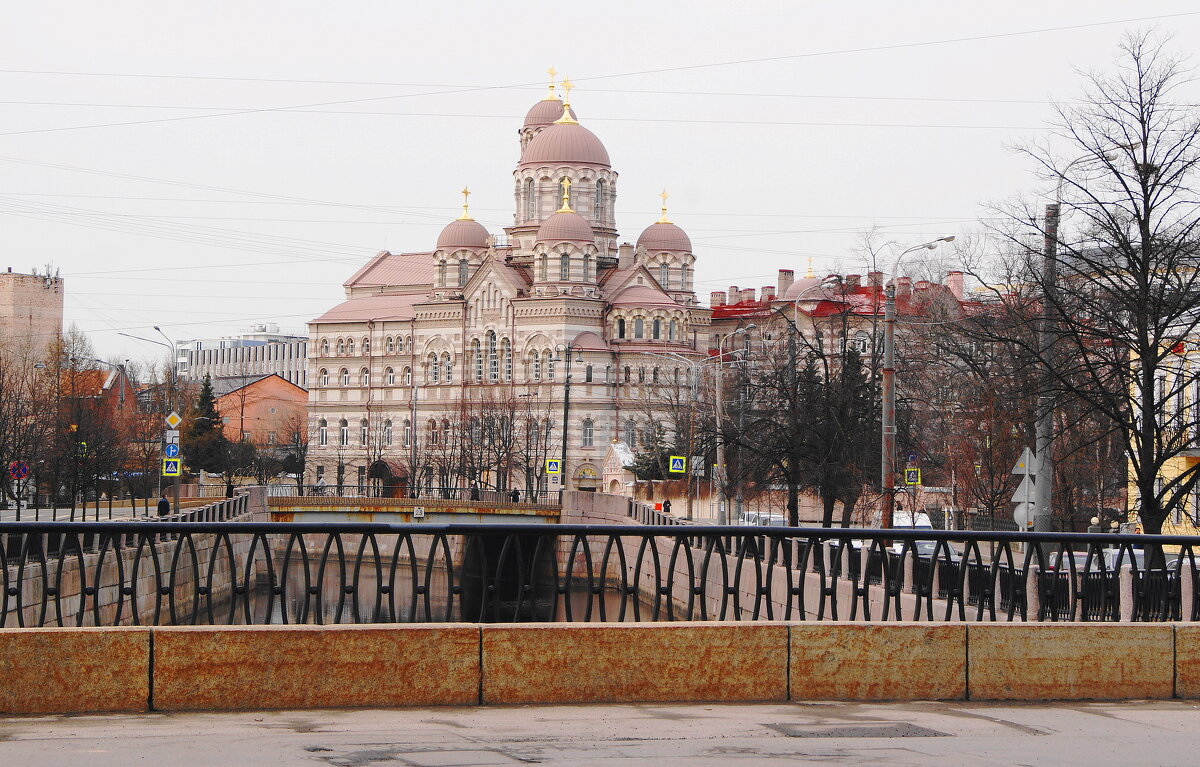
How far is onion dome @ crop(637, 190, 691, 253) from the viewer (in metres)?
105

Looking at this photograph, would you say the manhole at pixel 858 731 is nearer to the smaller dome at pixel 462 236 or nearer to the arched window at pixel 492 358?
the arched window at pixel 492 358

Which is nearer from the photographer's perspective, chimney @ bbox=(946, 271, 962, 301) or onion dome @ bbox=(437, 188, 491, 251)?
chimney @ bbox=(946, 271, 962, 301)

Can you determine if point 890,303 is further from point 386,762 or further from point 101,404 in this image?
point 101,404

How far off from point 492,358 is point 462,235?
10.1 metres

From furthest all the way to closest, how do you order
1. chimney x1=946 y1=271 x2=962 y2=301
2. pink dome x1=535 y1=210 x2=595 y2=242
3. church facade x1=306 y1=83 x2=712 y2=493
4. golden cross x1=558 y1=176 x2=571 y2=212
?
golden cross x1=558 y1=176 x2=571 y2=212 → pink dome x1=535 y1=210 x2=595 y2=242 → church facade x1=306 y1=83 x2=712 y2=493 → chimney x1=946 y1=271 x2=962 y2=301

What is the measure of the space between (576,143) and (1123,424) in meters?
77.8

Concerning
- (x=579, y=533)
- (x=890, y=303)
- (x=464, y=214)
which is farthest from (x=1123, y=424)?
(x=464, y=214)

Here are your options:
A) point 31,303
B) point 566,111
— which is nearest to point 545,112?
point 566,111

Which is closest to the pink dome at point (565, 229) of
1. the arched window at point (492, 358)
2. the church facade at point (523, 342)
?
the church facade at point (523, 342)

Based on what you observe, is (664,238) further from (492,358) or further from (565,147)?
(492,358)

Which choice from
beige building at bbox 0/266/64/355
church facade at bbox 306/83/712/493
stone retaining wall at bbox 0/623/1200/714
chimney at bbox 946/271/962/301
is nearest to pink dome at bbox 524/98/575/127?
church facade at bbox 306/83/712/493

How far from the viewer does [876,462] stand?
4231cm

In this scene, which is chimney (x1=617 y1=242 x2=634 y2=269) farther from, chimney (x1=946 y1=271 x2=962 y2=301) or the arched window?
chimney (x1=946 y1=271 x2=962 y2=301)

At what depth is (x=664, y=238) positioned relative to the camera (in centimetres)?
10544
